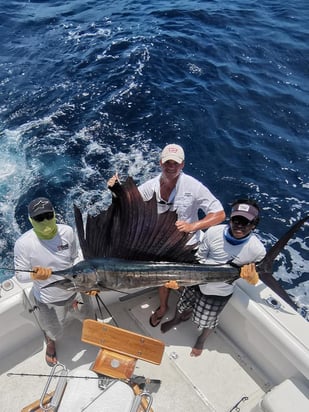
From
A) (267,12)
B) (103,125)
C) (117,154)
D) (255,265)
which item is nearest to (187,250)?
(255,265)

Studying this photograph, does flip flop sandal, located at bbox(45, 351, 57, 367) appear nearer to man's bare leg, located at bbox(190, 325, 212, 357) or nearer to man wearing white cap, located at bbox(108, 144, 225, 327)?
man's bare leg, located at bbox(190, 325, 212, 357)

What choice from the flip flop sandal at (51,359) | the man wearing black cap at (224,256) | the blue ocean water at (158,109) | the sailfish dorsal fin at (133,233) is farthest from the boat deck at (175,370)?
the blue ocean water at (158,109)

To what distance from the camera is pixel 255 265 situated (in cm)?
212

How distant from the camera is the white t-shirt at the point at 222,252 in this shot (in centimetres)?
221

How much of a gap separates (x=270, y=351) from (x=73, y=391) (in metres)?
1.32

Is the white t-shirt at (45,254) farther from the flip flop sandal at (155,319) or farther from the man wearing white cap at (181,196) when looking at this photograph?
the flip flop sandal at (155,319)

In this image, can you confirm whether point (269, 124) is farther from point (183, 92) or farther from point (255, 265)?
point (255, 265)

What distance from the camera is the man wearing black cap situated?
2094 mm

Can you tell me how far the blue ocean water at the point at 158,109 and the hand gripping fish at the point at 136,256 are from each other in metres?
1.94

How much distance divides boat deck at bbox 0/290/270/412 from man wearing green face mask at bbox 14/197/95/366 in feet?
0.93

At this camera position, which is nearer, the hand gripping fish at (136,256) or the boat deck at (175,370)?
the hand gripping fish at (136,256)

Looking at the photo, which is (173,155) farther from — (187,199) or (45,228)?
(45,228)

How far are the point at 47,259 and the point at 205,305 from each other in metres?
1.09

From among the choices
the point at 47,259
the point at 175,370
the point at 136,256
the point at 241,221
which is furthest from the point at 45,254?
the point at 175,370
